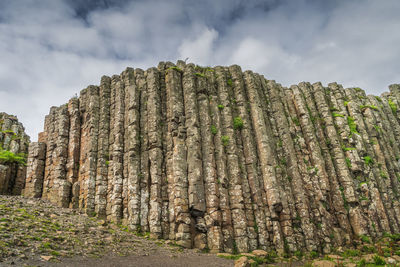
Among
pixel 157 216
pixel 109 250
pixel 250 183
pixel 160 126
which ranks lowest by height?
pixel 109 250

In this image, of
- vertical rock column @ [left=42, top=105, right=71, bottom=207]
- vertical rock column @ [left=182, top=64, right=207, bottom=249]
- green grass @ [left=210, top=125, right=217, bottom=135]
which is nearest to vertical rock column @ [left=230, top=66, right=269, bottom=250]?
green grass @ [left=210, top=125, right=217, bottom=135]

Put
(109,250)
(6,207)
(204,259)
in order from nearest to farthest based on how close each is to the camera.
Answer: (109,250)
(204,259)
(6,207)

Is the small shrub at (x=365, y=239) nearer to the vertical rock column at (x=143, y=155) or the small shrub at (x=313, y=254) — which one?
the small shrub at (x=313, y=254)

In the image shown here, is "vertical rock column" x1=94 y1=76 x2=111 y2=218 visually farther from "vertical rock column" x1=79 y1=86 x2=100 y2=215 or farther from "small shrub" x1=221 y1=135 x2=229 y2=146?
"small shrub" x1=221 y1=135 x2=229 y2=146

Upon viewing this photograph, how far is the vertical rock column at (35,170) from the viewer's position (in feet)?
78.1

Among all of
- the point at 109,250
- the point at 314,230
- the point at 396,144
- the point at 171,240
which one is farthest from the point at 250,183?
the point at 396,144

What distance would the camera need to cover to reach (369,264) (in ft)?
48.1

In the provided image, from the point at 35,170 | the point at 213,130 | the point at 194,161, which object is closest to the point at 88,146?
the point at 35,170

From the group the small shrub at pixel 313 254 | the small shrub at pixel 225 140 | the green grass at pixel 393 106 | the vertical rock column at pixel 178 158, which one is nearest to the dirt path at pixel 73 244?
the vertical rock column at pixel 178 158

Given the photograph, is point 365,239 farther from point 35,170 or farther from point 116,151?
point 35,170

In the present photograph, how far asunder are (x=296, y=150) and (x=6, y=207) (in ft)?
66.9

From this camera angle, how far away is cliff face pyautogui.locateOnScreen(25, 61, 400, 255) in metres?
19.1

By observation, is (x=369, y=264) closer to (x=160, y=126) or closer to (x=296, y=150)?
(x=296, y=150)

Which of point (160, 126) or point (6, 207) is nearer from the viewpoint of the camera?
point (6, 207)
